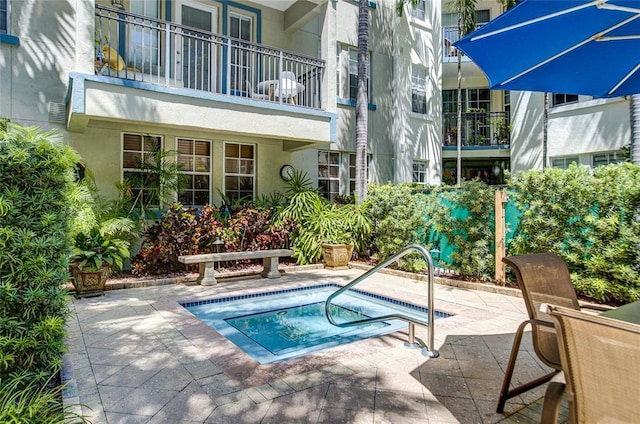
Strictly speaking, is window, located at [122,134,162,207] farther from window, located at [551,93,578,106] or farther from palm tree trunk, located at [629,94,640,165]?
window, located at [551,93,578,106]

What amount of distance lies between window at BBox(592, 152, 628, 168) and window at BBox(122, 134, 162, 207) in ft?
40.4

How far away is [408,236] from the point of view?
8656 millimetres

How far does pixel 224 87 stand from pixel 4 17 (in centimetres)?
463

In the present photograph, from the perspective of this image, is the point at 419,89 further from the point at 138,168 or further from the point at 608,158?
the point at 138,168

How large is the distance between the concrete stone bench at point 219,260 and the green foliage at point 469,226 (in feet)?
11.3

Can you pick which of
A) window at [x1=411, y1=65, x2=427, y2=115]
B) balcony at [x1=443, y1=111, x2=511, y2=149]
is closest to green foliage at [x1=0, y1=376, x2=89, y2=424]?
window at [x1=411, y1=65, x2=427, y2=115]

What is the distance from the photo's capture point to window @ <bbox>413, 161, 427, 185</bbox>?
14.2 metres

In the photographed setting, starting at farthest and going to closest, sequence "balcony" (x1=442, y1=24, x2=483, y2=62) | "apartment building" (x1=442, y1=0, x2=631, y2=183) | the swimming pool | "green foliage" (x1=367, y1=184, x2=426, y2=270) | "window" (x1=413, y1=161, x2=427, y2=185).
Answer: "balcony" (x1=442, y1=24, x2=483, y2=62), "window" (x1=413, y1=161, x2=427, y2=185), "apartment building" (x1=442, y1=0, x2=631, y2=183), "green foliage" (x1=367, y1=184, x2=426, y2=270), the swimming pool

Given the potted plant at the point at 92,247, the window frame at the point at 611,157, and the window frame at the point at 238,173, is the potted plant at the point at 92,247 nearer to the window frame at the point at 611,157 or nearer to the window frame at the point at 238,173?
the window frame at the point at 238,173

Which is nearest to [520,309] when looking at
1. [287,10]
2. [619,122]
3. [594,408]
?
[594,408]

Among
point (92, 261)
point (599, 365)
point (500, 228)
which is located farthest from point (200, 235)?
point (599, 365)

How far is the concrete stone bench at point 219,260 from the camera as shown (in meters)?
7.50

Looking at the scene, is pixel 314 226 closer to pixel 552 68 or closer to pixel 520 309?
pixel 520 309

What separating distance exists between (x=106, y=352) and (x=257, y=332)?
205 cm
